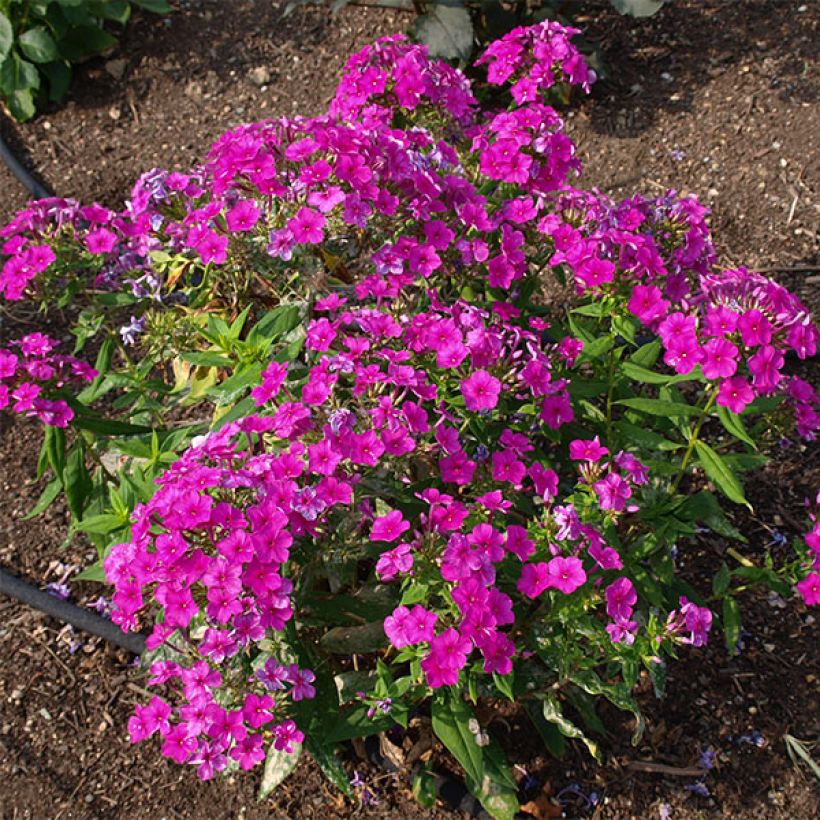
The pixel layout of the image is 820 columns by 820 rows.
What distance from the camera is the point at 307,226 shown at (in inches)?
103

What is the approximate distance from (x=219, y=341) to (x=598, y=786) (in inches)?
71.3

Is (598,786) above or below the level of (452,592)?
below

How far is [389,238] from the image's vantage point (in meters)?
2.99

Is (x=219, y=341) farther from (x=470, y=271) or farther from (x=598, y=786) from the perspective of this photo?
(x=598, y=786)

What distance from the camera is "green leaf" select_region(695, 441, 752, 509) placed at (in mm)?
2607

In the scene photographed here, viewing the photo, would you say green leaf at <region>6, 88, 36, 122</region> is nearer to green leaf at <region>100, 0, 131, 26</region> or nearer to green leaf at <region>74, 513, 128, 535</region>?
green leaf at <region>100, 0, 131, 26</region>

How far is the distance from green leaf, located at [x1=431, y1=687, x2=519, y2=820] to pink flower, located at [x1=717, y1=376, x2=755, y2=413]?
989 mm

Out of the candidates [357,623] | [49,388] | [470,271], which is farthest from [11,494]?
[470,271]

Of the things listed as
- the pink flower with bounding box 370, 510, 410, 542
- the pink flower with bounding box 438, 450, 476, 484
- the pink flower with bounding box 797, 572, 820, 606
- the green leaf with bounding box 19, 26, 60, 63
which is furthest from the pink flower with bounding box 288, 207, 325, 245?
the green leaf with bounding box 19, 26, 60, 63

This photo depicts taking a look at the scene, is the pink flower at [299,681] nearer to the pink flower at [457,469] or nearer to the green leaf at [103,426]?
the pink flower at [457,469]

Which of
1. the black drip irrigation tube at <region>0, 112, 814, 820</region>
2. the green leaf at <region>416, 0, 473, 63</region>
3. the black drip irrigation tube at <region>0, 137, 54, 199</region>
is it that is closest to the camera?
the black drip irrigation tube at <region>0, 112, 814, 820</region>

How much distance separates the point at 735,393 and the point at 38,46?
4492 mm

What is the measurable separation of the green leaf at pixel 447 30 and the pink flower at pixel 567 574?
11.1ft

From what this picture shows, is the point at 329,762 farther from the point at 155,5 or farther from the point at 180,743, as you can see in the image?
the point at 155,5
